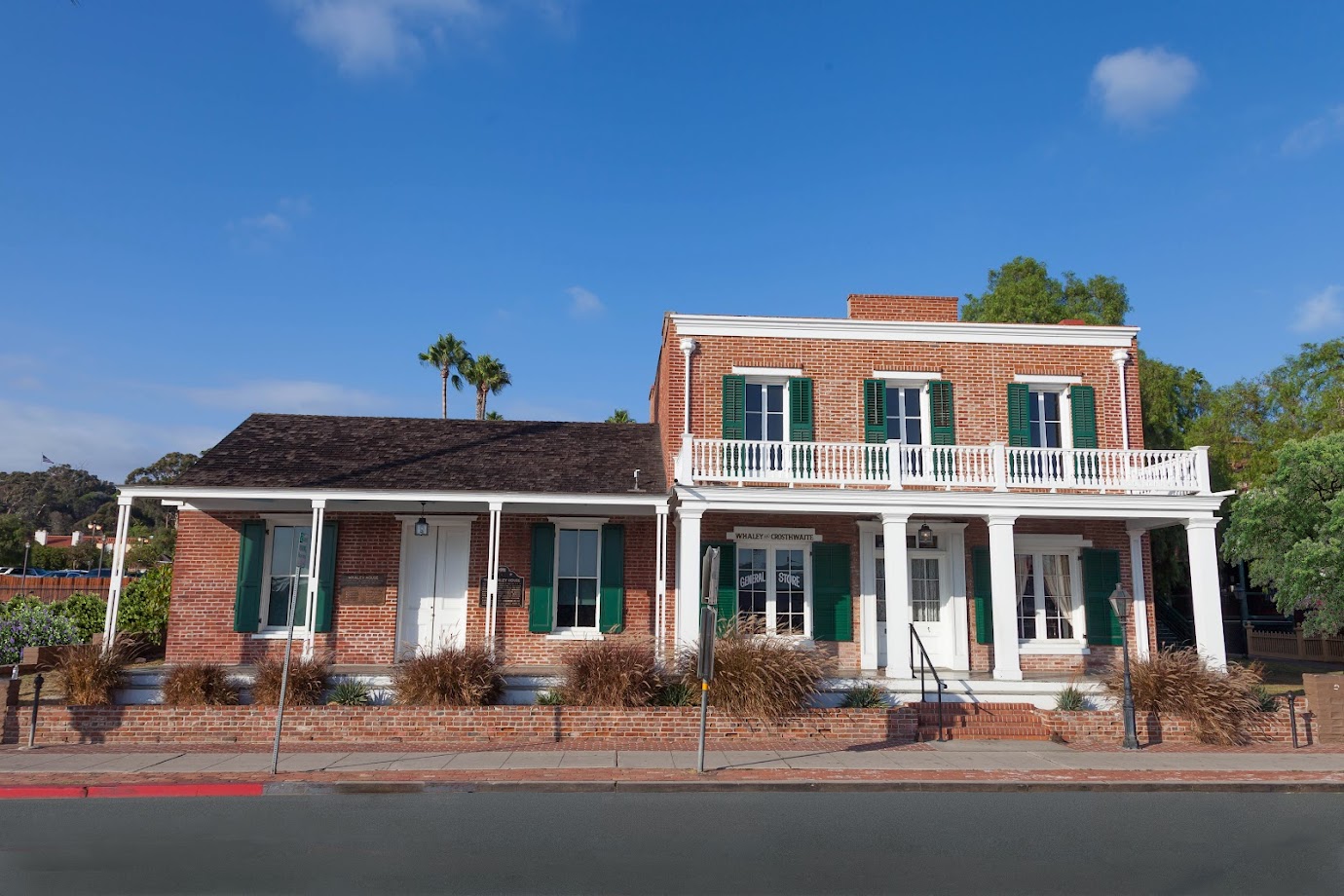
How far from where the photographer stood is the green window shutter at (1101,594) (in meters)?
16.7

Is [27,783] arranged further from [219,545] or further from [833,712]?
[833,712]

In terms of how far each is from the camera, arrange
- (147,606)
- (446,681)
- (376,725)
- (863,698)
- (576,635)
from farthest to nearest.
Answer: (147,606) → (576,635) → (863,698) → (446,681) → (376,725)

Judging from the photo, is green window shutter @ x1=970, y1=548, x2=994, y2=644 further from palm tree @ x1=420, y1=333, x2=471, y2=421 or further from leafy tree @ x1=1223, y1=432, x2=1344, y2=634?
palm tree @ x1=420, y1=333, x2=471, y2=421

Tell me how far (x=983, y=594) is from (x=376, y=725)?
10.4 metres

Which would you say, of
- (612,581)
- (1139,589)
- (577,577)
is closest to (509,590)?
(577,577)

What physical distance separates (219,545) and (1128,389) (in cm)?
1717

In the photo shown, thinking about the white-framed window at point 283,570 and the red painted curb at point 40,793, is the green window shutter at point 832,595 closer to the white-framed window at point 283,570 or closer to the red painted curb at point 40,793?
the white-framed window at point 283,570

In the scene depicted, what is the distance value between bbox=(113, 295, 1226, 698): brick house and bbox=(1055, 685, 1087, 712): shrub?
39.0 inches

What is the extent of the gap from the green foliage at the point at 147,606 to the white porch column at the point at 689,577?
10475 millimetres

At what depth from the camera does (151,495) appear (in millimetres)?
14570

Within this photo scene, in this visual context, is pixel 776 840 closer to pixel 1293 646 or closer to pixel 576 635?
pixel 576 635

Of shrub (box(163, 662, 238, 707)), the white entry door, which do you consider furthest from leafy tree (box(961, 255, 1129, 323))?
shrub (box(163, 662, 238, 707))

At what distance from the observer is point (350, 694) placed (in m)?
12.9

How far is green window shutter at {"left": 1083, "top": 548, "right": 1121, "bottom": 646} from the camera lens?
54.7 feet
